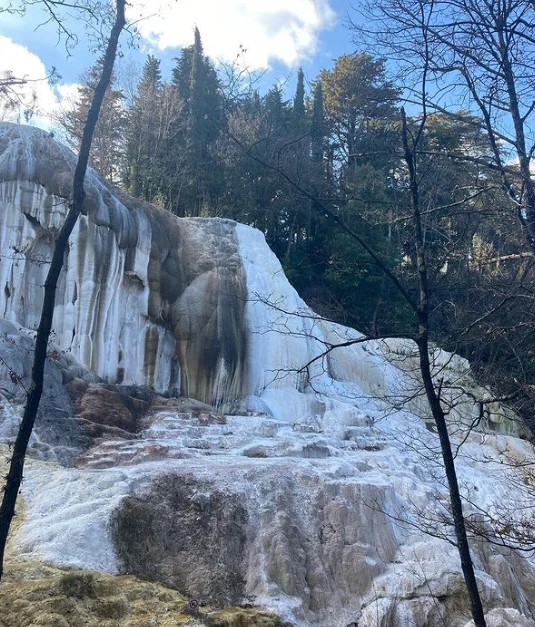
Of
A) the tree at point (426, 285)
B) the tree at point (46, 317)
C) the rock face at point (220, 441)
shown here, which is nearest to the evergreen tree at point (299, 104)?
the rock face at point (220, 441)

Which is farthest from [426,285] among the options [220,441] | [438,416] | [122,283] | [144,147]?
[144,147]

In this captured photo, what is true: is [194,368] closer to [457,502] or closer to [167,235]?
[167,235]

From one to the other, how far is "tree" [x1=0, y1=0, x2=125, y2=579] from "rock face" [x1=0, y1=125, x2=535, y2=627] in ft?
0.91

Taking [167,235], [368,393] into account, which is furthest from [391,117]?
[368,393]

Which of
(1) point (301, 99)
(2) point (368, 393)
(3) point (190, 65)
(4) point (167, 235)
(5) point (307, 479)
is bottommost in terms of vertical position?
(5) point (307, 479)

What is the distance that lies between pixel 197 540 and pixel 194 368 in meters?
6.74

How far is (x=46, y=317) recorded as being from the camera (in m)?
5.12

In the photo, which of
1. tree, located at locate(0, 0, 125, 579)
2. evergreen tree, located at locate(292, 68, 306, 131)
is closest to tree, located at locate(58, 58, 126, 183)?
evergreen tree, located at locate(292, 68, 306, 131)

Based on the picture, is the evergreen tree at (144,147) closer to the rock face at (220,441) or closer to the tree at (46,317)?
the rock face at (220,441)

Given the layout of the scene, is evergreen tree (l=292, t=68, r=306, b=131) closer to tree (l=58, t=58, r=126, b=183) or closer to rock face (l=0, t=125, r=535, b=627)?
tree (l=58, t=58, r=126, b=183)

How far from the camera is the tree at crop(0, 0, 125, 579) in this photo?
4.66 metres

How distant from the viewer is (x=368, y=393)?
1672 centimetres

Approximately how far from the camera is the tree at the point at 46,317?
4656mm

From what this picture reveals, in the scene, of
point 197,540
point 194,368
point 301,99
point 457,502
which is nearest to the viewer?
point 457,502
